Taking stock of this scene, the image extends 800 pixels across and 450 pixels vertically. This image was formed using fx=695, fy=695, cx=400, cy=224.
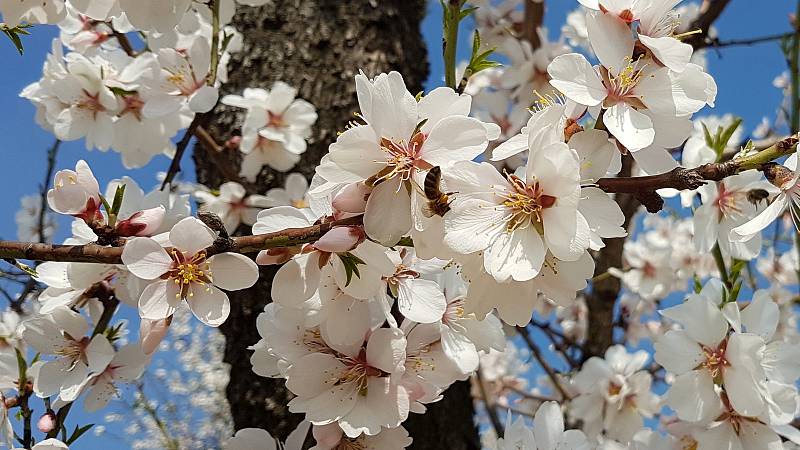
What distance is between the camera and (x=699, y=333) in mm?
1138

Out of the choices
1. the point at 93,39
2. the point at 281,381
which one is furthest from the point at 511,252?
the point at 93,39

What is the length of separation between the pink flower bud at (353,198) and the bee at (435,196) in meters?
0.07

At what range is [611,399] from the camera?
5.93ft

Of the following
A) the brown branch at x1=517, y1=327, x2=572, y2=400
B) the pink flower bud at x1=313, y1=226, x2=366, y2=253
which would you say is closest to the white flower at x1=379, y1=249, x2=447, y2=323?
the pink flower bud at x1=313, y1=226, x2=366, y2=253

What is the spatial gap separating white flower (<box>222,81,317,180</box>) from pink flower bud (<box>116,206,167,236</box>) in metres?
0.75

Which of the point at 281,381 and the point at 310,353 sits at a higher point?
the point at 310,353

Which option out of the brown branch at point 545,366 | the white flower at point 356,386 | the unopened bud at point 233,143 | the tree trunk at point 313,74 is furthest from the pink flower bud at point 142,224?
the brown branch at point 545,366

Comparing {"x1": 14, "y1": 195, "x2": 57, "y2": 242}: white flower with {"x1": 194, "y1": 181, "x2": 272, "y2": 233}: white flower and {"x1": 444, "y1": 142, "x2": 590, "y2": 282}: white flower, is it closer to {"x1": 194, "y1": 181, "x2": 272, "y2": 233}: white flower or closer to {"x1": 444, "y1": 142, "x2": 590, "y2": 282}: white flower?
{"x1": 194, "y1": 181, "x2": 272, "y2": 233}: white flower

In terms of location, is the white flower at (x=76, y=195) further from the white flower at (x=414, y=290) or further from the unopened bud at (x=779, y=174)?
the unopened bud at (x=779, y=174)

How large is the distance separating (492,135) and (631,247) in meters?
2.54

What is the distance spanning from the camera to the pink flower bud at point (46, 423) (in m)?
1.00

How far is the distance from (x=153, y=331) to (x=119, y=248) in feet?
0.53

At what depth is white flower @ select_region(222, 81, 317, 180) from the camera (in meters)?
1.62

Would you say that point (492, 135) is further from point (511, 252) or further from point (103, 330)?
point (103, 330)
